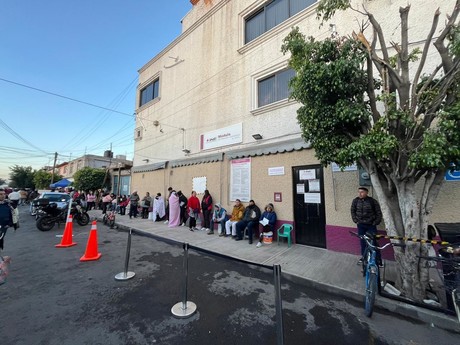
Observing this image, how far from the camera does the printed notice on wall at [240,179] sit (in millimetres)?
8059

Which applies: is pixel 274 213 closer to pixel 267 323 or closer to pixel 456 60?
pixel 267 323

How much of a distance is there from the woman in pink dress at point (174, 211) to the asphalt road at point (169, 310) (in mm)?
4852

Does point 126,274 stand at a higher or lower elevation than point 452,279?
lower

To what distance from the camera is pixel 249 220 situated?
7.07 metres

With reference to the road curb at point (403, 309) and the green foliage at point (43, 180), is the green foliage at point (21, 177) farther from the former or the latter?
the road curb at point (403, 309)

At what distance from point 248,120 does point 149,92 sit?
10.6 meters

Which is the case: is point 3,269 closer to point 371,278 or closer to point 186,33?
point 371,278

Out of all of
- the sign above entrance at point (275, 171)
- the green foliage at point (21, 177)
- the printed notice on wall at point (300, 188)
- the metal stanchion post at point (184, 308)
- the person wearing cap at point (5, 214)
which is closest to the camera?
the metal stanchion post at point (184, 308)

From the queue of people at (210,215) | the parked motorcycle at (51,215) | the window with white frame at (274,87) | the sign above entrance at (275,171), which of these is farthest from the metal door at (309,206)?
the parked motorcycle at (51,215)

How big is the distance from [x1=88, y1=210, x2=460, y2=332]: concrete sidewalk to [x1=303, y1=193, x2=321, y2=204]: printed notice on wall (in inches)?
56.7

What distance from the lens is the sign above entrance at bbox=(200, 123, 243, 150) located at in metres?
8.67

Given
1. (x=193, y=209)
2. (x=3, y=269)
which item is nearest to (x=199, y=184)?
(x=193, y=209)

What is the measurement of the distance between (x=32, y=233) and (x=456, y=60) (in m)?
13.9

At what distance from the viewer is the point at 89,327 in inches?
107
